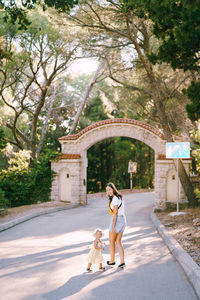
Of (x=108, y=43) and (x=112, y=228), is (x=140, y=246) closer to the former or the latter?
(x=112, y=228)

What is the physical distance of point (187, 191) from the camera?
51.8 ft

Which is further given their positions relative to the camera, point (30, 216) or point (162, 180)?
point (162, 180)

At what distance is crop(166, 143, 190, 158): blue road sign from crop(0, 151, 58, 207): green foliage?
816 centimetres

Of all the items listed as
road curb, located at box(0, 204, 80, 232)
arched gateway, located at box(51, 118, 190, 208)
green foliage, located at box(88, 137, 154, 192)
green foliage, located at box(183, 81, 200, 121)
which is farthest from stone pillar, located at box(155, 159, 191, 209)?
green foliage, located at box(88, 137, 154, 192)

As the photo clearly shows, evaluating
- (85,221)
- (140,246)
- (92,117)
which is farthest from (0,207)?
(92,117)

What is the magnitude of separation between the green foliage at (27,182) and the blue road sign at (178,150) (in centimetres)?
816

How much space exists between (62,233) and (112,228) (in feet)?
15.2

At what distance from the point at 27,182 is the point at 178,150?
952 cm

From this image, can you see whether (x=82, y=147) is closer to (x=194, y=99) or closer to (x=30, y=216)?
(x=30, y=216)

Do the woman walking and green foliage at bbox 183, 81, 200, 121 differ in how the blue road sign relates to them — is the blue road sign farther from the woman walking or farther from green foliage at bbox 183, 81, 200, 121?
the woman walking

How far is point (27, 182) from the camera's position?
65.3 ft

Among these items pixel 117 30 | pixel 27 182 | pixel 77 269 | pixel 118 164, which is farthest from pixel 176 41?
pixel 118 164

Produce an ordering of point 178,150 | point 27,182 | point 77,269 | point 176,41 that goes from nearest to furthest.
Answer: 1. point 77,269
2. point 176,41
3. point 178,150
4. point 27,182

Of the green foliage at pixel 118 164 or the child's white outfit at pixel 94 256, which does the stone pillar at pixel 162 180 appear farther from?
the green foliage at pixel 118 164
